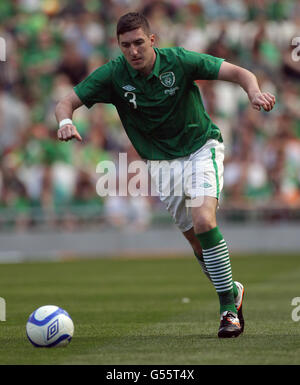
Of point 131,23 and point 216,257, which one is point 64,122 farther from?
point 216,257

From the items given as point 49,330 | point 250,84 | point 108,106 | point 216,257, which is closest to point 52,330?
point 49,330

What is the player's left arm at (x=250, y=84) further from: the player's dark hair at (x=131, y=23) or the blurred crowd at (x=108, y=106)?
the blurred crowd at (x=108, y=106)

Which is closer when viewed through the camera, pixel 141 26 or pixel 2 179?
pixel 141 26

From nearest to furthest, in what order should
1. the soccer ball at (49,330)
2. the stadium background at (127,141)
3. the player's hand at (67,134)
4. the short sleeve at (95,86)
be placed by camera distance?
the soccer ball at (49,330)
the player's hand at (67,134)
the short sleeve at (95,86)
the stadium background at (127,141)

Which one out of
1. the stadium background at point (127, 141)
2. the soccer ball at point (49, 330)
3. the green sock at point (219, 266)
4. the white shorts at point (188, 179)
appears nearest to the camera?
the soccer ball at point (49, 330)

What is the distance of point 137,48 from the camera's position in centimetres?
771

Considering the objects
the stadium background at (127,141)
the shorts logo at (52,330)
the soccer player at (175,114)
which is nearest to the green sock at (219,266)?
the soccer player at (175,114)

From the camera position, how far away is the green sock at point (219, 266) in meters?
7.62

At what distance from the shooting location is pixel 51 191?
69.9ft

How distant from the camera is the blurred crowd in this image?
68.9ft

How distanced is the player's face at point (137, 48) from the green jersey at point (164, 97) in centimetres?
17
